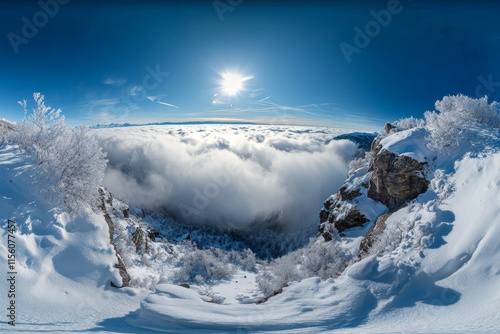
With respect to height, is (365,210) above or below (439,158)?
below

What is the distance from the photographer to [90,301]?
12.3 metres

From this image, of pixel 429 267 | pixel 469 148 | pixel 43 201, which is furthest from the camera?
pixel 469 148

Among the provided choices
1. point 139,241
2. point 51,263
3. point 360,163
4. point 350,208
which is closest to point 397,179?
point 350,208

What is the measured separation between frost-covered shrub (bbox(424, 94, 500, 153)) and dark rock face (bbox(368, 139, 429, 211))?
209 centimetres

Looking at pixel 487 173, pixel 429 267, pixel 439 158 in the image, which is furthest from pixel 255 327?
pixel 439 158

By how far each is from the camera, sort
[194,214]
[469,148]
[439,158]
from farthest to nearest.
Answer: [194,214] → [439,158] → [469,148]

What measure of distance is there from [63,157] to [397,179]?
2324 centimetres

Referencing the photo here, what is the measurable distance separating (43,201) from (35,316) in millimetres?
6822

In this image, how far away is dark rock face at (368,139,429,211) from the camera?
21.5 meters

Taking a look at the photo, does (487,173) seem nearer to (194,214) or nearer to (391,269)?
(391,269)

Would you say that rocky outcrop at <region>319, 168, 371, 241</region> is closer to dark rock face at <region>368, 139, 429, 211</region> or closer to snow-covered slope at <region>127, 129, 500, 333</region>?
dark rock face at <region>368, 139, 429, 211</region>

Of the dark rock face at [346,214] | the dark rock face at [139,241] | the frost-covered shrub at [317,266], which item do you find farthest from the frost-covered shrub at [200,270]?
the dark rock face at [346,214]

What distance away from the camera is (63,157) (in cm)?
1719

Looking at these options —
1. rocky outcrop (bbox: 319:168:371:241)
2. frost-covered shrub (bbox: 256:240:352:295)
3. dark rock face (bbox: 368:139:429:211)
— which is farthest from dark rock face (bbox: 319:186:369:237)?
dark rock face (bbox: 368:139:429:211)
